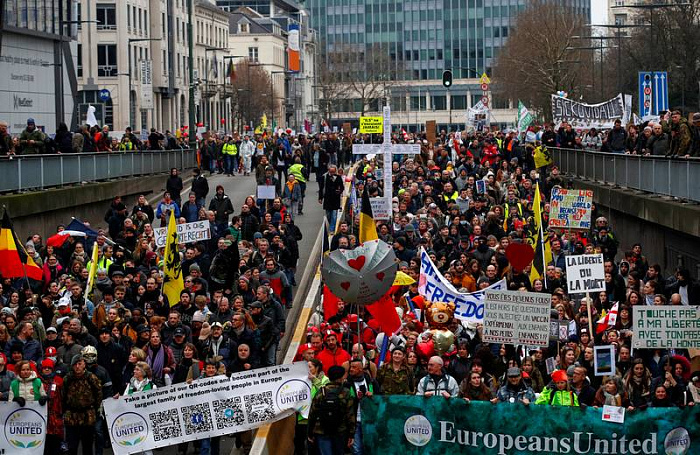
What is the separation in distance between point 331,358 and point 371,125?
767 inches

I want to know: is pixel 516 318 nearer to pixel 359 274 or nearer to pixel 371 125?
pixel 359 274

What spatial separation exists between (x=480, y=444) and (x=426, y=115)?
160 meters

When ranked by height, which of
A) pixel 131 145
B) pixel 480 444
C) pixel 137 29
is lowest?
pixel 480 444

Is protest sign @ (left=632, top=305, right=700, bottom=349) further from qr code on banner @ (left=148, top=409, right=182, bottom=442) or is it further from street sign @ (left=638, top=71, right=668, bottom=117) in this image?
street sign @ (left=638, top=71, right=668, bottom=117)

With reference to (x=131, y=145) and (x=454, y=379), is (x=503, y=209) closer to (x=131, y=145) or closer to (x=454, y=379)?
(x=454, y=379)

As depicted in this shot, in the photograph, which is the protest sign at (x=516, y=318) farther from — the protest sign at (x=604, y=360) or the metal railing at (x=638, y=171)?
the metal railing at (x=638, y=171)

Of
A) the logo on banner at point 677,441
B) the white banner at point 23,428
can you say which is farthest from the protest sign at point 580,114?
the white banner at point 23,428

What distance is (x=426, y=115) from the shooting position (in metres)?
172

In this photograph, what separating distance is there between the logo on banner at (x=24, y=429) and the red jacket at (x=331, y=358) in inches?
111

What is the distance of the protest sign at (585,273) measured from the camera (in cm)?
1759

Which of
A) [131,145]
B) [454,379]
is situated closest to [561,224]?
[454,379]

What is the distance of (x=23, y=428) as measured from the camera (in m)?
14.2

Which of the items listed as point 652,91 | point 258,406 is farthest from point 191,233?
point 652,91

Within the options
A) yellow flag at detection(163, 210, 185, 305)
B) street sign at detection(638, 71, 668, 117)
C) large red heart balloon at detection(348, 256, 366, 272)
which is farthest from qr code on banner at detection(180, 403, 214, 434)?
street sign at detection(638, 71, 668, 117)
